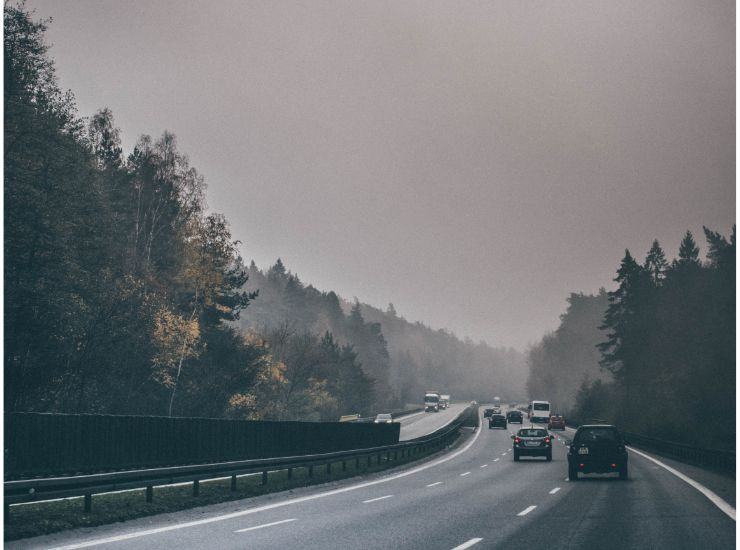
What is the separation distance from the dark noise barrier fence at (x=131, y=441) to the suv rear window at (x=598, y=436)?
10.1m

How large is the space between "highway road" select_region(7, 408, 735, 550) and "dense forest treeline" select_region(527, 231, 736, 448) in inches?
1351

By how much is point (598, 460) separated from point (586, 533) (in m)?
13.8

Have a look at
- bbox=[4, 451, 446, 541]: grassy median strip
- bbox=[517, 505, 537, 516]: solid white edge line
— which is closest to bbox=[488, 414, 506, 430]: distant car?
bbox=[4, 451, 446, 541]: grassy median strip

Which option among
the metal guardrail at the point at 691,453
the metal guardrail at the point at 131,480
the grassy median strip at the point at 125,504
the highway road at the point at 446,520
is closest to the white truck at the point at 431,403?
the metal guardrail at the point at 691,453

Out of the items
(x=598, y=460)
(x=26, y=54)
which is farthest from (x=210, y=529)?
(x=26, y=54)

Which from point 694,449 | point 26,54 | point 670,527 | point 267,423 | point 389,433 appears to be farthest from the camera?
point 389,433

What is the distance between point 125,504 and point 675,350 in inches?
3010

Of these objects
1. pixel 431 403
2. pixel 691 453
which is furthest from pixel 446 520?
pixel 431 403

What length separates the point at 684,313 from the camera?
274 ft

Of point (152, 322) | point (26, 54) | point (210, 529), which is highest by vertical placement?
point (26, 54)

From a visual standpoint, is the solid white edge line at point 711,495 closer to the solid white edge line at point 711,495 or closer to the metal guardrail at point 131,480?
the solid white edge line at point 711,495

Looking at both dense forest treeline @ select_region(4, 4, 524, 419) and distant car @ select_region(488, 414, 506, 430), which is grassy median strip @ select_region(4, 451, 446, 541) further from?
distant car @ select_region(488, 414, 506, 430)

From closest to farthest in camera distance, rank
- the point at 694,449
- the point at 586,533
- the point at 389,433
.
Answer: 1. the point at 586,533
2. the point at 694,449
3. the point at 389,433

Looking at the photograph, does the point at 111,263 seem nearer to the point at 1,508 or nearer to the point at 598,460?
the point at 598,460
